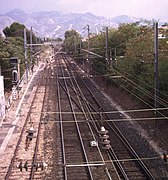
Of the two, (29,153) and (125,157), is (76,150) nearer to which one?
(29,153)

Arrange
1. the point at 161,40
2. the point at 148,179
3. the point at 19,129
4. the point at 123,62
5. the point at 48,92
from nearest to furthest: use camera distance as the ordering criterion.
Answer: the point at 148,179 < the point at 19,129 < the point at 161,40 < the point at 123,62 < the point at 48,92

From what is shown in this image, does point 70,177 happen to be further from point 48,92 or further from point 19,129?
point 48,92

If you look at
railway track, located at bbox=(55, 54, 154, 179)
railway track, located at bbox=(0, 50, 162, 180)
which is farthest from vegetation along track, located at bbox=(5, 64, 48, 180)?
railway track, located at bbox=(55, 54, 154, 179)

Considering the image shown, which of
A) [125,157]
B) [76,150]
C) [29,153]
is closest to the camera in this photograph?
[125,157]

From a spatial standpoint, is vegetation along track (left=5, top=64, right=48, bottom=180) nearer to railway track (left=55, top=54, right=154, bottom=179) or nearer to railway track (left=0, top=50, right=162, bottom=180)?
railway track (left=0, top=50, right=162, bottom=180)

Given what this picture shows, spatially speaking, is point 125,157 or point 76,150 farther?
point 76,150

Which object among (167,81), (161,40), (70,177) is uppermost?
(161,40)

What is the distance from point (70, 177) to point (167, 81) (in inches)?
255

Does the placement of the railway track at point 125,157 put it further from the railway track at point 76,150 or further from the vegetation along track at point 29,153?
the vegetation along track at point 29,153

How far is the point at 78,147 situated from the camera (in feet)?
44.5

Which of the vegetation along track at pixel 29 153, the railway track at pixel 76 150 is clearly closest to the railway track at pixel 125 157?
the railway track at pixel 76 150

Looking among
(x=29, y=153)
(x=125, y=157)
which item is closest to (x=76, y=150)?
(x=29, y=153)

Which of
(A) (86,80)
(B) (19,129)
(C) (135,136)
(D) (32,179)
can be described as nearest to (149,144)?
(C) (135,136)

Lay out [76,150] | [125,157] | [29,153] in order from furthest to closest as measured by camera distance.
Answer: [76,150] < [29,153] < [125,157]
